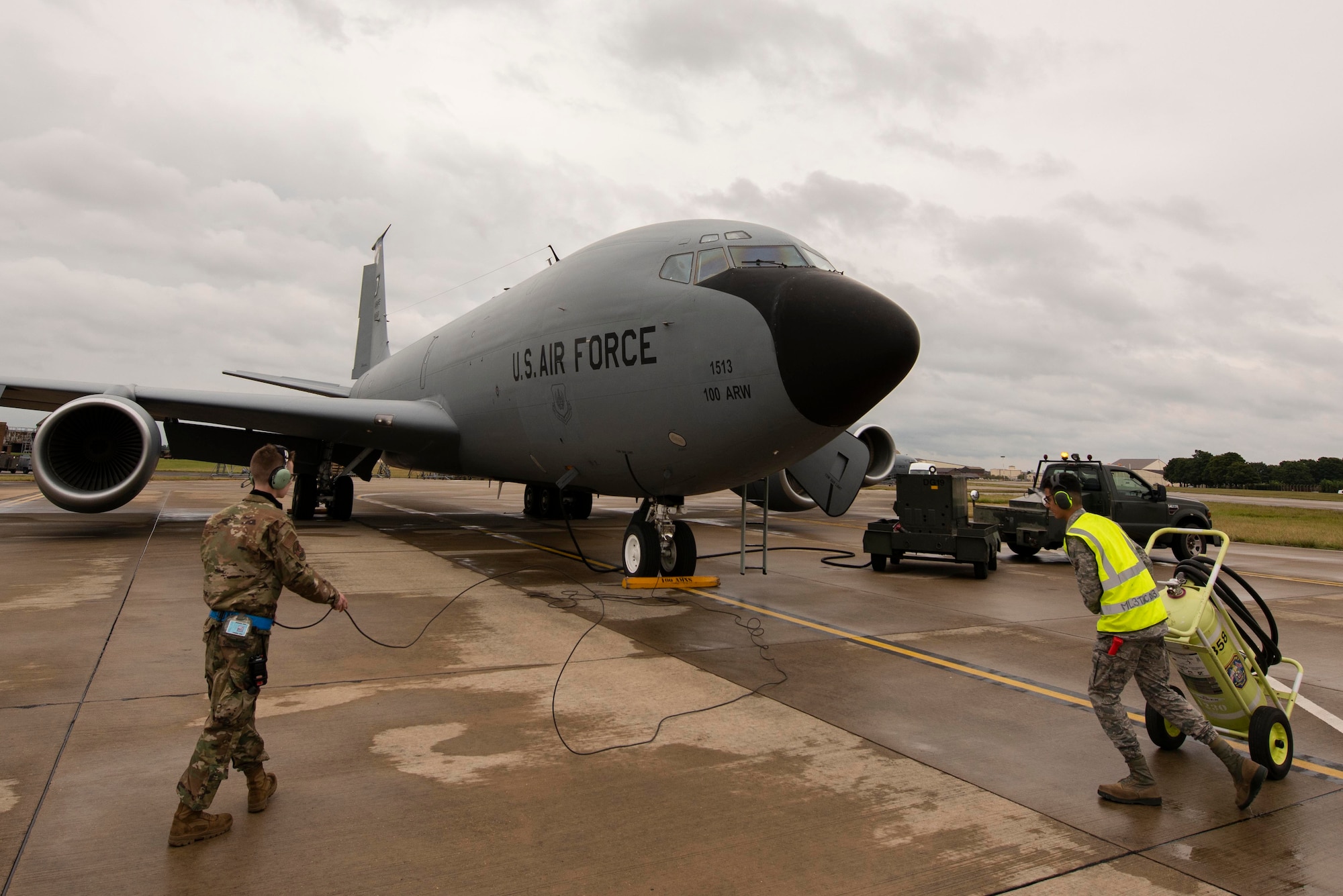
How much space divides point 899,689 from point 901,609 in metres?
3.32

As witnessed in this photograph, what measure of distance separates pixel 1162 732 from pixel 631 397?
227 inches

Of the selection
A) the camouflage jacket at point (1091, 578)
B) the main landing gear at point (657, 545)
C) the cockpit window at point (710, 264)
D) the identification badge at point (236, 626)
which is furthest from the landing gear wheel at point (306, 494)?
the camouflage jacket at point (1091, 578)

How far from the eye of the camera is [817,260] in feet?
29.6

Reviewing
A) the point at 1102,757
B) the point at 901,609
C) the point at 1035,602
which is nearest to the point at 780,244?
the point at 901,609

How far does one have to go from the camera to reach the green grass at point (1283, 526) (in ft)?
64.2

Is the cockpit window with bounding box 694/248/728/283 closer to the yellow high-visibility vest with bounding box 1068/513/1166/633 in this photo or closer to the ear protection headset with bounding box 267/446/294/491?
the yellow high-visibility vest with bounding box 1068/513/1166/633

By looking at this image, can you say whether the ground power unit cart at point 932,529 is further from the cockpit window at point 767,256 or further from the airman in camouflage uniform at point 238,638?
the airman in camouflage uniform at point 238,638

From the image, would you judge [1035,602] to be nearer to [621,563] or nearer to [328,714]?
[621,563]

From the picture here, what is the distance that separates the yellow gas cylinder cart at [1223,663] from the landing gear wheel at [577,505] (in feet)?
51.1

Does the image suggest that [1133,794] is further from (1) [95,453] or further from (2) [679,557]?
(1) [95,453]

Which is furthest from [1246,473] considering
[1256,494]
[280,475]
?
[280,475]

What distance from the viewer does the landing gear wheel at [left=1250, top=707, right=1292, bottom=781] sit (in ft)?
12.7

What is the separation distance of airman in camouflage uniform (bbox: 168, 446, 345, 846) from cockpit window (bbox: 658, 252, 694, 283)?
5.82 meters

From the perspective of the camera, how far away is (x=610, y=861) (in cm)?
301
